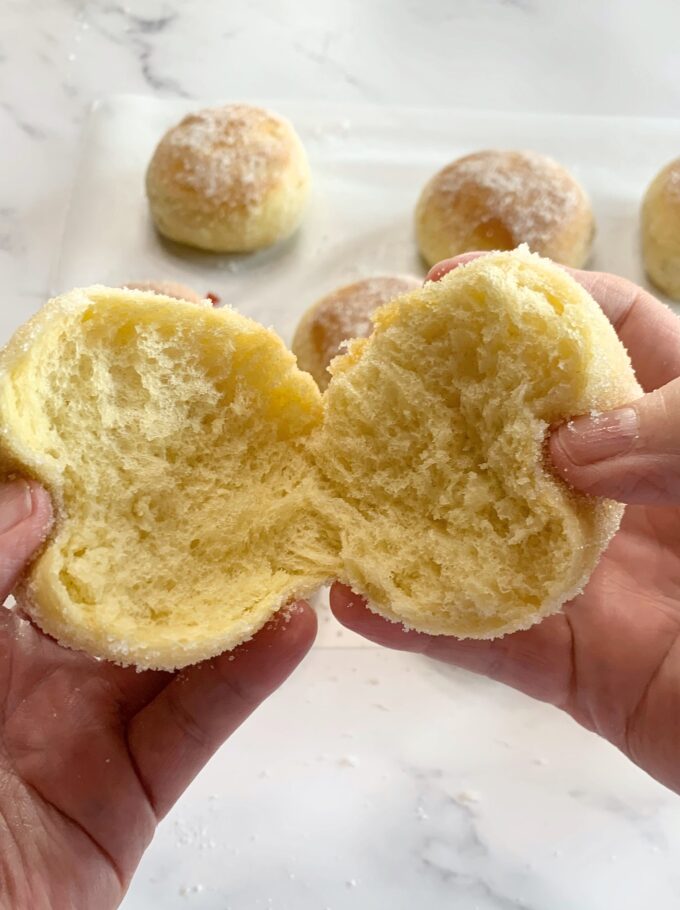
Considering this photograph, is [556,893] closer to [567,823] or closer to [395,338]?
[567,823]

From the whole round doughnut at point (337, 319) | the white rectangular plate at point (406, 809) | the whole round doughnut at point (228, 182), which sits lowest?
the white rectangular plate at point (406, 809)

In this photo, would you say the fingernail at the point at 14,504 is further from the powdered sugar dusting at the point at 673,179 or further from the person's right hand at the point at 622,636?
the powdered sugar dusting at the point at 673,179

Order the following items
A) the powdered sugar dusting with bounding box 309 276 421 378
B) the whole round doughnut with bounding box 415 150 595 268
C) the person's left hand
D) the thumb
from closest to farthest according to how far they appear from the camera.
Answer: the thumb
the person's left hand
the powdered sugar dusting with bounding box 309 276 421 378
the whole round doughnut with bounding box 415 150 595 268

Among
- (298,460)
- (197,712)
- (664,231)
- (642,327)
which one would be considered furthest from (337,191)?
(197,712)

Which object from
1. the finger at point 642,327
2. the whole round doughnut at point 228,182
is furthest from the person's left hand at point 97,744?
the whole round doughnut at point 228,182

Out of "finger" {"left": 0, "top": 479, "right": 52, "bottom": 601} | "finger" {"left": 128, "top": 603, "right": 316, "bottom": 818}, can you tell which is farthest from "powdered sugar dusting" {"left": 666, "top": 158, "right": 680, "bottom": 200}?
"finger" {"left": 0, "top": 479, "right": 52, "bottom": 601}

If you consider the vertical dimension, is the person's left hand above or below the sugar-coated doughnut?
below

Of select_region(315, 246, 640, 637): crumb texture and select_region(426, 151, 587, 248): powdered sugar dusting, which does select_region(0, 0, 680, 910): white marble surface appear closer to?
select_region(315, 246, 640, 637): crumb texture
